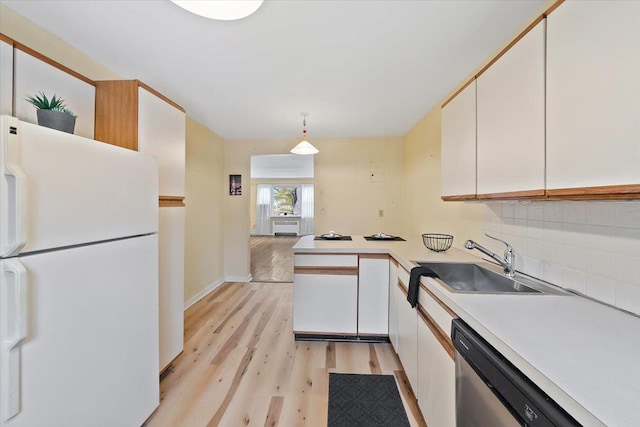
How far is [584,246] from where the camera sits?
3.87ft

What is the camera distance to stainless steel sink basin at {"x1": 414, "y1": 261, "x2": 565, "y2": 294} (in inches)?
54.4

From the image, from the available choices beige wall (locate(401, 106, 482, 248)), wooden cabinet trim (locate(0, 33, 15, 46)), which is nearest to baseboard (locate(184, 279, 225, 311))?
wooden cabinet trim (locate(0, 33, 15, 46))

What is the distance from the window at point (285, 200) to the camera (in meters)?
11.2

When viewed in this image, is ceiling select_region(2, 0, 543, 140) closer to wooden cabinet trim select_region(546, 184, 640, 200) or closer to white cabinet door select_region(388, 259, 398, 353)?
wooden cabinet trim select_region(546, 184, 640, 200)

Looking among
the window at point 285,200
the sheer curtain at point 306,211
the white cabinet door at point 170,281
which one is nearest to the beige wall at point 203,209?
the white cabinet door at point 170,281

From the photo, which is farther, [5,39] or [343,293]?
[343,293]

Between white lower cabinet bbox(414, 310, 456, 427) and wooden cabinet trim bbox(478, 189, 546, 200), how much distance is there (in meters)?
0.79

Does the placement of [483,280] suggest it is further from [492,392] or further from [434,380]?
[492,392]

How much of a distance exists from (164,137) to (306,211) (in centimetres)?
919

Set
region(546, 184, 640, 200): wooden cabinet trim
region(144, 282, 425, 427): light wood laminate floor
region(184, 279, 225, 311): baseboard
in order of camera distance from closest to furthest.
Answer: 1. region(546, 184, 640, 200): wooden cabinet trim
2. region(144, 282, 425, 427): light wood laminate floor
3. region(184, 279, 225, 311): baseboard

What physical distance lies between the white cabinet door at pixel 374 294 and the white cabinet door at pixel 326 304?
2.6 inches

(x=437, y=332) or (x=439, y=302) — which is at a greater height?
(x=439, y=302)

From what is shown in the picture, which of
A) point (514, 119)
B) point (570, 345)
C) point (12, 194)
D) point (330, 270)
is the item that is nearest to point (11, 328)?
point (12, 194)

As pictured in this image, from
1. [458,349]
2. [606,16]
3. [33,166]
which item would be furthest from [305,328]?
[606,16]
